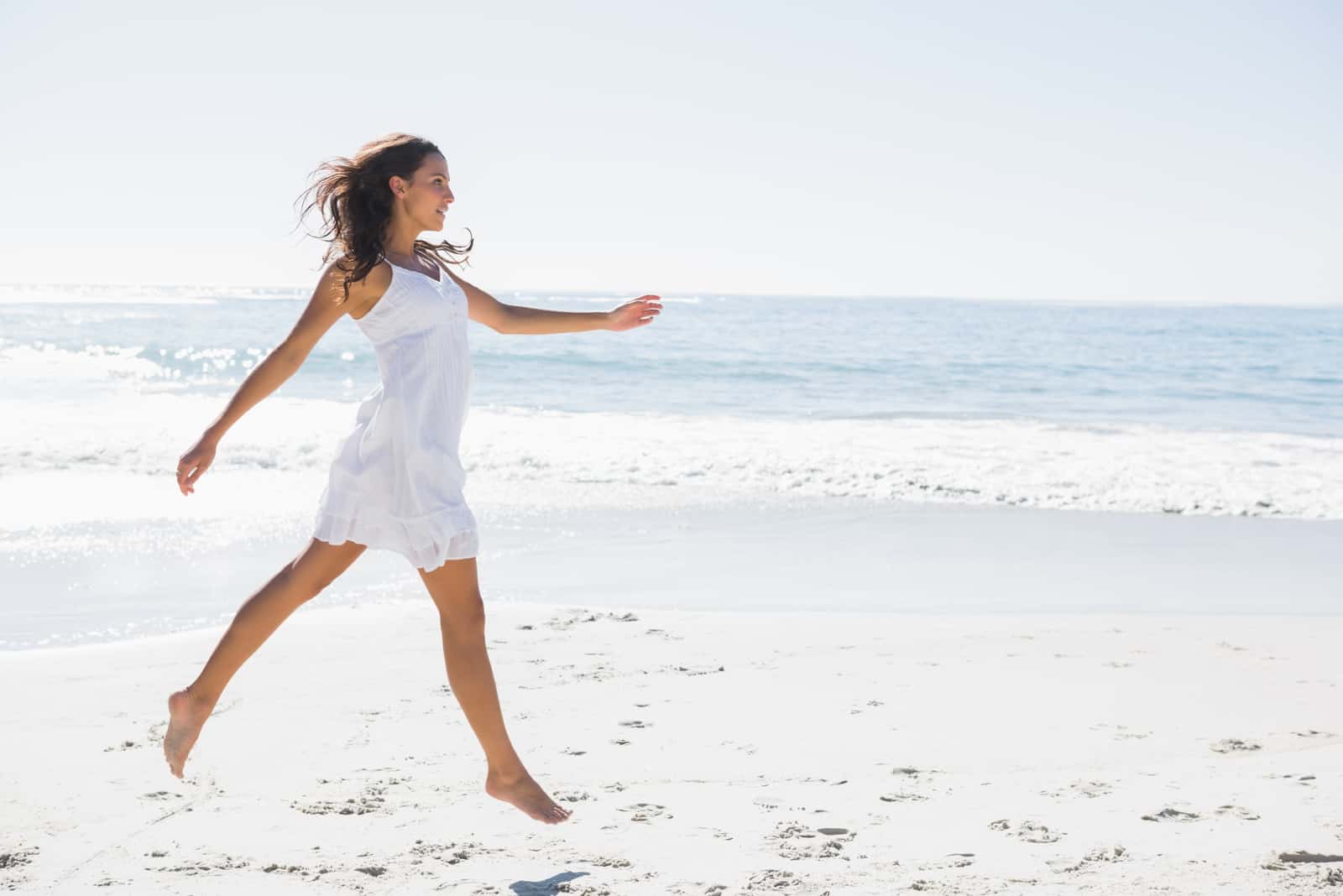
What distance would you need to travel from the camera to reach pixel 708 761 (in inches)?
154

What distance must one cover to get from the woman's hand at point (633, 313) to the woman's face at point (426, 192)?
61cm

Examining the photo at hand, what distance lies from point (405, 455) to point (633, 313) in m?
0.89

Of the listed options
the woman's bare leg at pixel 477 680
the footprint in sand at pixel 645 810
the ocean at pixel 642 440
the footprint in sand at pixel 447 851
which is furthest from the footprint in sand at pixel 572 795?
the ocean at pixel 642 440

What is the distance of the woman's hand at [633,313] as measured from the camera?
350 cm

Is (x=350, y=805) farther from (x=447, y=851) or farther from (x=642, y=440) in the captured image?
(x=642, y=440)

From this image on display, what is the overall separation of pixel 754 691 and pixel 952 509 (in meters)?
5.56

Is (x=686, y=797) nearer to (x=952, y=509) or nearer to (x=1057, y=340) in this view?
(x=952, y=509)

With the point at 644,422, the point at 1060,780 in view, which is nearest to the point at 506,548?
the point at 1060,780

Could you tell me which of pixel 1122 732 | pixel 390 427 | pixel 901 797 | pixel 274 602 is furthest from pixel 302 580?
pixel 1122 732

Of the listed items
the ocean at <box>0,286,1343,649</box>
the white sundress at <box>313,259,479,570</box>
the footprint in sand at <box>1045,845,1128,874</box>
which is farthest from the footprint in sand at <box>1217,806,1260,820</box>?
the ocean at <box>0,286,1343,649</box>

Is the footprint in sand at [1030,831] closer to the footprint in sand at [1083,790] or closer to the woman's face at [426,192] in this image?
the footprint in sand at [1083,790]

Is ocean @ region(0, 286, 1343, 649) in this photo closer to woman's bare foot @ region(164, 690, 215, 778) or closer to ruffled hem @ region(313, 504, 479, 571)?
woman's bare foot @ region(164, 690, 215, 778)

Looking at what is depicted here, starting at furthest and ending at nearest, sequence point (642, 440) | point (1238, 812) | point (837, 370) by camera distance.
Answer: point (837, 370)
point (642, 440)
point (1238, 812)

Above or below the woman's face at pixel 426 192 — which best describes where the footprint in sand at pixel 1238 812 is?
below
